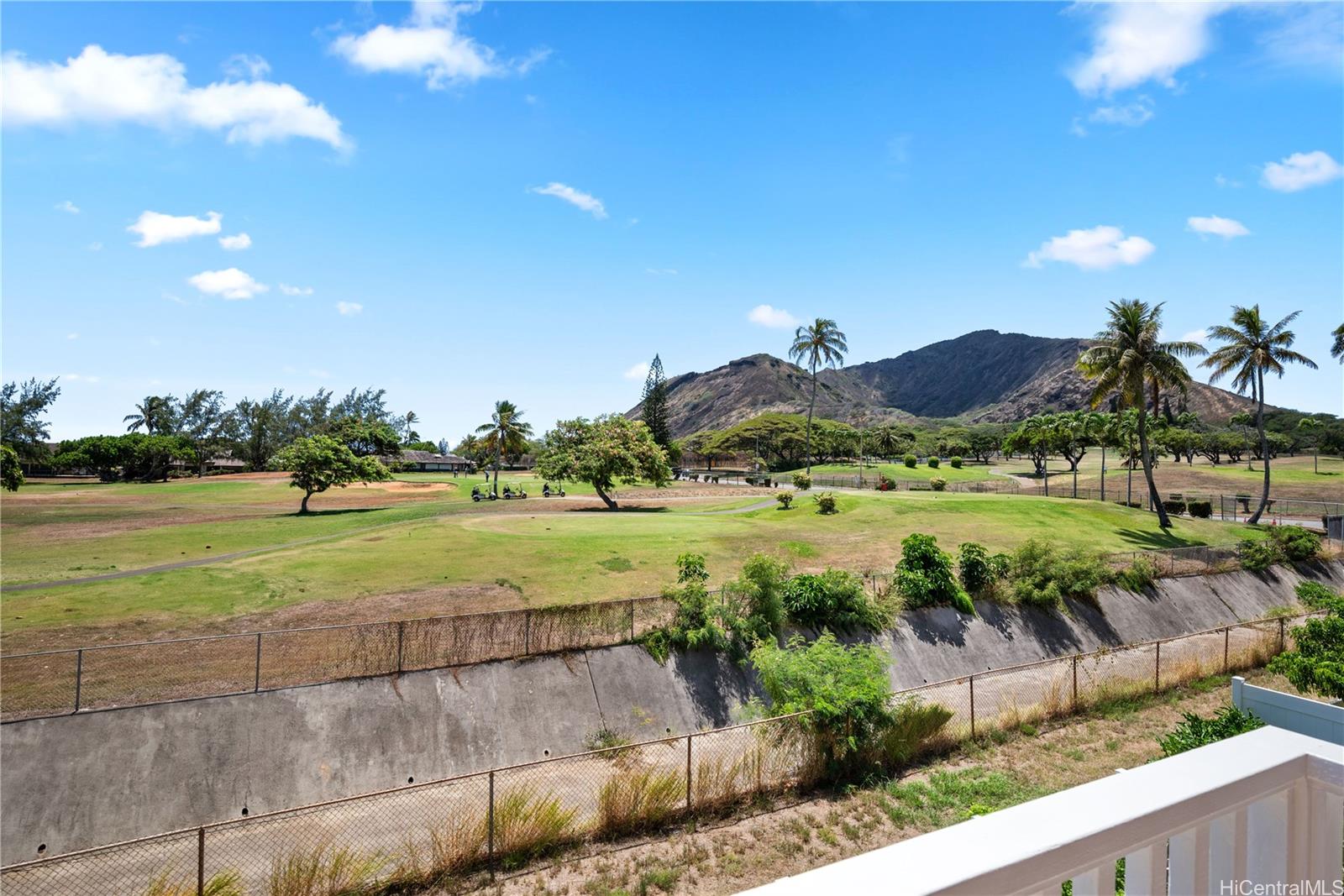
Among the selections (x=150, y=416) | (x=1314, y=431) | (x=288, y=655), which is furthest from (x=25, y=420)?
(x=1314, y=431)

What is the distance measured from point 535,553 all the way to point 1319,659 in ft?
86.4

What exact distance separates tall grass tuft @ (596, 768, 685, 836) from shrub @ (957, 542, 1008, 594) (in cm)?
1645

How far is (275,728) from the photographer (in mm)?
15055

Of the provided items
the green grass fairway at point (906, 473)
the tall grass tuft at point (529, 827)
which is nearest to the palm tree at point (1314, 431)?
the green grass fairway at point (906, 473)

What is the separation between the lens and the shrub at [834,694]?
15070 millimetres

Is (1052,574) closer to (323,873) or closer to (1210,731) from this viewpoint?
(1210,731)

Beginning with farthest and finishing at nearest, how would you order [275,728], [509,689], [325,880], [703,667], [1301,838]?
1. [703,667]
2. [509,689]
3. [275,728]
4. [325,880]
5. [1301,838]

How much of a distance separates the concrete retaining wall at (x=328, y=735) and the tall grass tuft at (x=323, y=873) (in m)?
3.21

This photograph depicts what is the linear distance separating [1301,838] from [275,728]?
17.6 m

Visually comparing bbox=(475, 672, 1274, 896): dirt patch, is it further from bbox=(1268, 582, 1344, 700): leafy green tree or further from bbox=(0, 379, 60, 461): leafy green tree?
bbox=(0, 379, 60, 461): leafy green tree

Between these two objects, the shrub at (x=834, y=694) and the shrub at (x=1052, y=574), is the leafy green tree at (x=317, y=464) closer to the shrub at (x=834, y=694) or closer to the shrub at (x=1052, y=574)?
the shrub at (x=834, y=694)

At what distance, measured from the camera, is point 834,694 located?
15.4m

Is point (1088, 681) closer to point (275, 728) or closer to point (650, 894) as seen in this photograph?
point (650, 894)

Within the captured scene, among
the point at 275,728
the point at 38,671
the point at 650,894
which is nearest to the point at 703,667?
the point at 650,894
